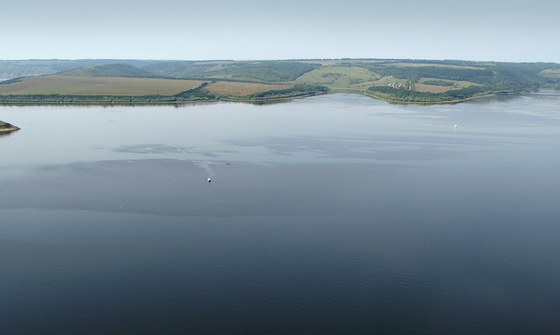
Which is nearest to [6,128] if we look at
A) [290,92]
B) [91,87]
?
[91,87]

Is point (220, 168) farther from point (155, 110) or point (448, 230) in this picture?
point (155, 110)

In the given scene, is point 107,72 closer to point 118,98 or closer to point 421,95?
point 118,98

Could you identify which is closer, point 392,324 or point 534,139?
point 392,324

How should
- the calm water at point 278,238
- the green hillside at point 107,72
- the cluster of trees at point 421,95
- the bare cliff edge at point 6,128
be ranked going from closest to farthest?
1. the calm water at point 278,238
2. the bare cliff edge at point 6,128
3. the cluster of trees at point 421,95
4. the green hillside at point 107,72

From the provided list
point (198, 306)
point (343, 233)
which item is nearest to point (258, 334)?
point (198, 306)

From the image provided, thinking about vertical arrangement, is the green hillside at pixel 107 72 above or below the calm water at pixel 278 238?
above

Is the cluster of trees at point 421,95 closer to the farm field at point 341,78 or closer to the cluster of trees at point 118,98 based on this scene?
the farm field at point 341,78

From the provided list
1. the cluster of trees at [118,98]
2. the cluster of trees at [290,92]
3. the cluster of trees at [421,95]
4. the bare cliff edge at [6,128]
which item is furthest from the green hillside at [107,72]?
the bare cliff edge at [6,128]
